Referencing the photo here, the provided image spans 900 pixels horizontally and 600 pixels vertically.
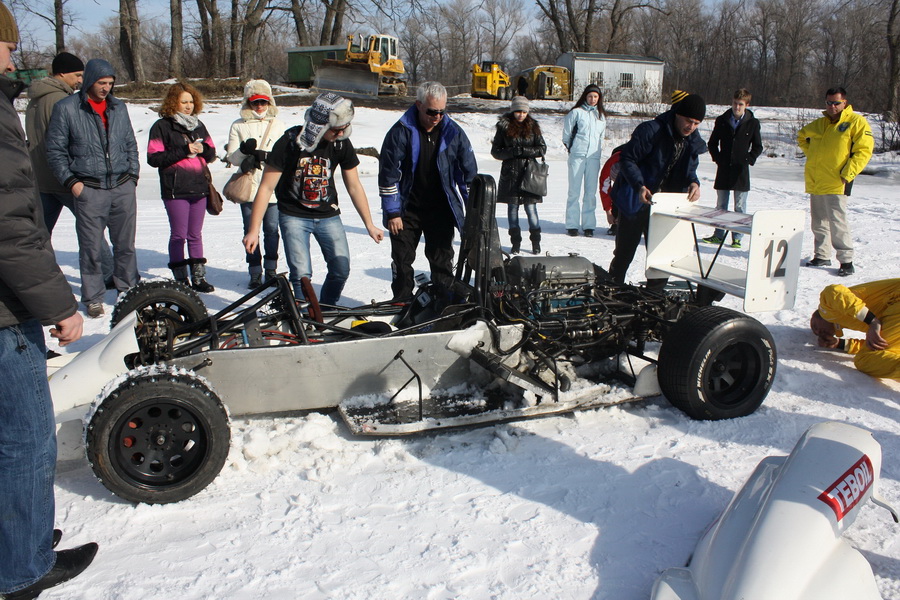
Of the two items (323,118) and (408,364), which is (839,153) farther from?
(408,364)

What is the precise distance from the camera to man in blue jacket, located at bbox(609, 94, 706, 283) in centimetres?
558

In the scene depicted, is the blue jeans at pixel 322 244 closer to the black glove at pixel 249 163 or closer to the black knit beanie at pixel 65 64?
the black glove at pixel 249 163

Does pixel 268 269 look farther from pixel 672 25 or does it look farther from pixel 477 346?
pixel 672 25

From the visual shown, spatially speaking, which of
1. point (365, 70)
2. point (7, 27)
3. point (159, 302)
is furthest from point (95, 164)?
point (365, 70)

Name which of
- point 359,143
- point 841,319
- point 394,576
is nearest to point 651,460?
point 394,576

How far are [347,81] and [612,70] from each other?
Answer: 19843 mm

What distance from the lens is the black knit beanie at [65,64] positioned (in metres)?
6.28

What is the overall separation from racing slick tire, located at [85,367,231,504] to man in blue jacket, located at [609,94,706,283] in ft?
11.4

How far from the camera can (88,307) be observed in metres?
6.04

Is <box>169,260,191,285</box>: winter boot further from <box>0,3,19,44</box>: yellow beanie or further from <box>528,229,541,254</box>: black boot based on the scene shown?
<box>0,3,19,44</box>: yellow beanie

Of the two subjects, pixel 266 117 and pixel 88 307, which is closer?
pixel 88 307

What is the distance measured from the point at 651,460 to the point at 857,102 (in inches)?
1705

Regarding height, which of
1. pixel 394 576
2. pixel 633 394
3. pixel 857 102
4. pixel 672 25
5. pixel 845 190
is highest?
pixel 672 25

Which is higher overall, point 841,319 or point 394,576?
point 841,319
